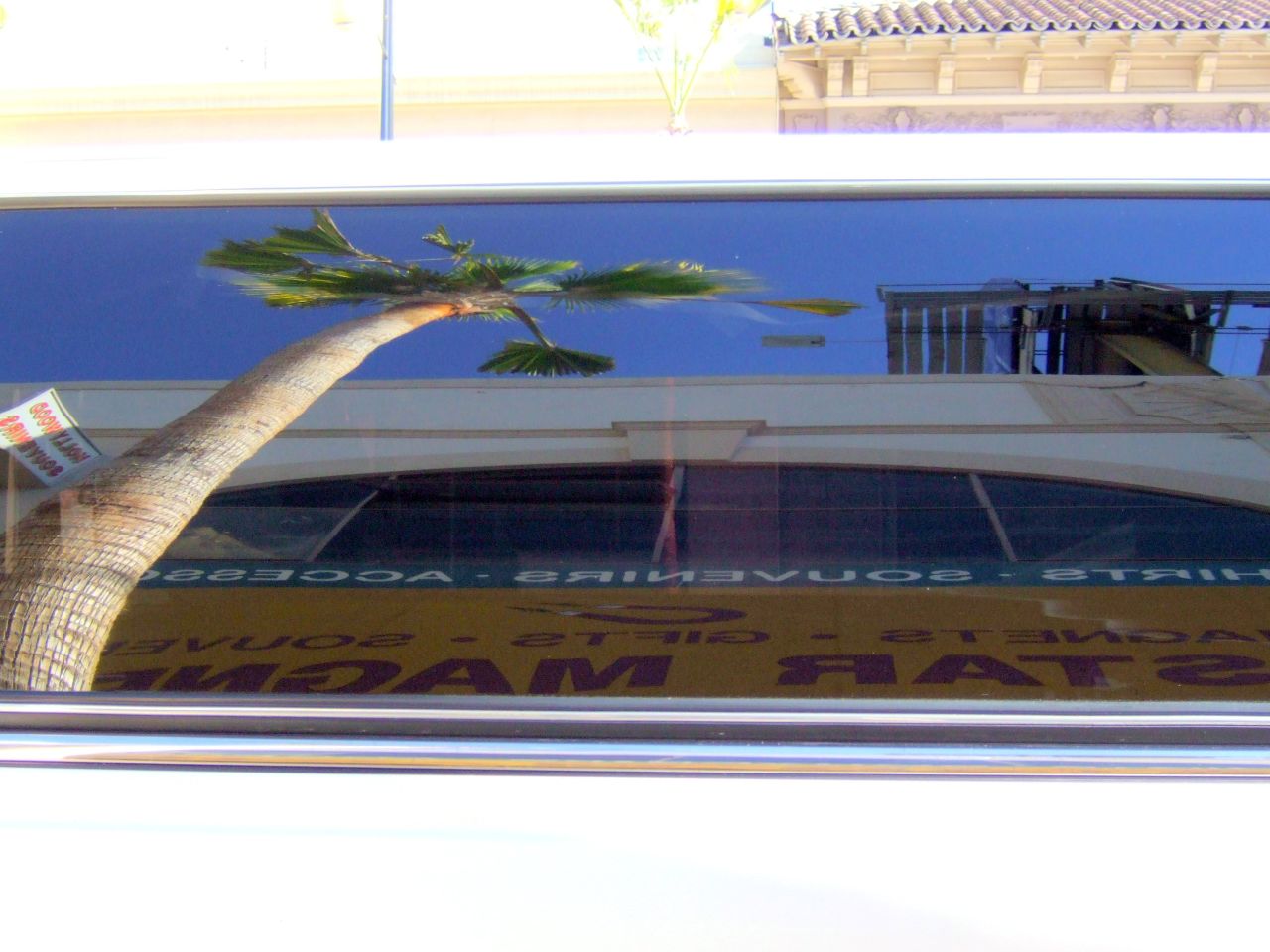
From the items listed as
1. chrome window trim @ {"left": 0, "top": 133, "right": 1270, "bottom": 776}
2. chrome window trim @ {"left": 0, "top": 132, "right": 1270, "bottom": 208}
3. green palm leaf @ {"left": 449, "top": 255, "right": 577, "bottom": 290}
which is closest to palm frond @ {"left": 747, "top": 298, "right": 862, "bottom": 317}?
chrome window trim @ {"left": 0, "top": 132, "right": 1270, "bottom": 208}

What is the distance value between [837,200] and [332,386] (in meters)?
0.69

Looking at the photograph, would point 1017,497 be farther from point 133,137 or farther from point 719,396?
point 133,137

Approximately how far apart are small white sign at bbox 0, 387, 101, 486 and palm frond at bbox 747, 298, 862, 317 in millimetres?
907

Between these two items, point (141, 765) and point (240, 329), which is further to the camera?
point (240, 329)

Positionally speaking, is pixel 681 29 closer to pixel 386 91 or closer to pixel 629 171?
pixel 386 91

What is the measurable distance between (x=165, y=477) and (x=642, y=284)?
2.15ft

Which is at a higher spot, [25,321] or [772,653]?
[25,321]

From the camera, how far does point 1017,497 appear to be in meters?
Result: 1.50

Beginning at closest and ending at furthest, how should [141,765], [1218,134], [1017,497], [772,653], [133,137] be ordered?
[141,765], [1218,134], [1017,497], [772,653], [133,137]

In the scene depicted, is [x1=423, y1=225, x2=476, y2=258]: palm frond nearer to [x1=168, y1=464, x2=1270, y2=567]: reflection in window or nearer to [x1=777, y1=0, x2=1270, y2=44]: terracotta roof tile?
[x1=168, y1=464, x2=1270, y2=567]: reflection in window

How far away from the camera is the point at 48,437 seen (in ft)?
4.65

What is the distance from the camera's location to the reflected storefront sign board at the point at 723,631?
1.55m

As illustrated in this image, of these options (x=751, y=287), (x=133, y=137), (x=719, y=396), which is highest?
(x=133, y=137)

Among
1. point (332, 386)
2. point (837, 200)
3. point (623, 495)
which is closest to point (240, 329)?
point (332, 386)
